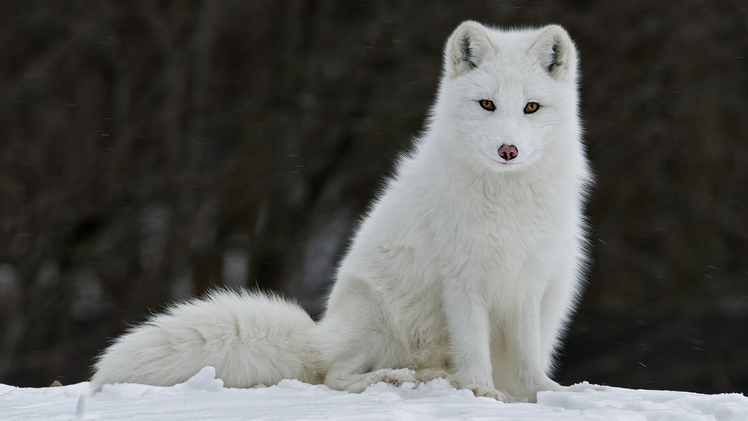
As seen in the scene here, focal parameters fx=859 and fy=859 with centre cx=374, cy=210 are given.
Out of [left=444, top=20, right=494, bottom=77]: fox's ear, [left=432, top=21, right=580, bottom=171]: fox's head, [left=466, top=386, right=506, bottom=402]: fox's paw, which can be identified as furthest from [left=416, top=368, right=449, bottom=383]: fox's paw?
[left=444, top=20, right=494, bottom=77]: fox's ear

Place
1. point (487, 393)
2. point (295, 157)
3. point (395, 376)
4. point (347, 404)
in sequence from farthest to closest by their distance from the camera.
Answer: point (295, 157) < point (395, 376) < point (487, 393) < point (347, 404)

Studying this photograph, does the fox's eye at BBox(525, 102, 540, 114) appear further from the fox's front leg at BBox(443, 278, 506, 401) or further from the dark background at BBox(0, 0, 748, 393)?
the dark background at BBox(0, 0, 748, 393)

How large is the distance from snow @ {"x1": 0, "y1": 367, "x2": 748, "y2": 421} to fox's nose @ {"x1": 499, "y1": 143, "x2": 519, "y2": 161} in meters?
0.95

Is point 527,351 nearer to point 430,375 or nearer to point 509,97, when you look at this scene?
point 430,375

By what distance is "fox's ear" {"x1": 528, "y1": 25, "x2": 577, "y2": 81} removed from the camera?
3.75m

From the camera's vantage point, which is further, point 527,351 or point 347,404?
point 527,351

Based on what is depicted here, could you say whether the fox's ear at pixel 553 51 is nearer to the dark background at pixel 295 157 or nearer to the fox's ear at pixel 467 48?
the fox's ear at pixel 467 48

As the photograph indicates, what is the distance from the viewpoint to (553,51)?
3789 millimetres

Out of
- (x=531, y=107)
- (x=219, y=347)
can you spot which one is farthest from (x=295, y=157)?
(x=531, y=107)

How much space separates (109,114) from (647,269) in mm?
5757

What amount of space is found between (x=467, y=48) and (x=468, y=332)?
1.27 metres

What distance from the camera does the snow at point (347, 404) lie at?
2.82m

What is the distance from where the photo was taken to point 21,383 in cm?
799

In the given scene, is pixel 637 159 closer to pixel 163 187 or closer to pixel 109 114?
pixel 163 187
